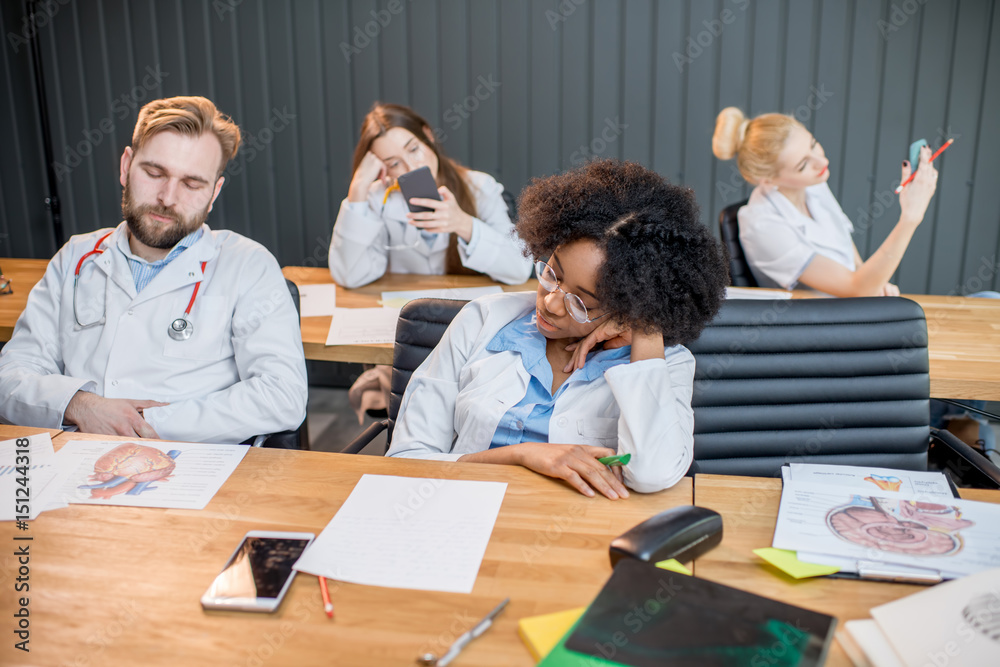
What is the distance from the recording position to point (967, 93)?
11.9 feet

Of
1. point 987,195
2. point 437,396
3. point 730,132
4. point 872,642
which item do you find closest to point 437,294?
point 437,396

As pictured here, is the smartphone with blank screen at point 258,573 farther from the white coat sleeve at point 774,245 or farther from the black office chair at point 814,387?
the white coat sleeve at point 774,245

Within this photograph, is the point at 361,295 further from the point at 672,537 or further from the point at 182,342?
the point at 672,537

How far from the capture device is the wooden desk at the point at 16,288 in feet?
7.82

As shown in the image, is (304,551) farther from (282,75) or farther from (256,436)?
(282,75)

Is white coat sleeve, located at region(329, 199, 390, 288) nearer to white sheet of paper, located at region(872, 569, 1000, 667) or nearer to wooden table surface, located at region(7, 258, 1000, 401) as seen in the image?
wooden table surface, located at region(7, 258, 1000, 401)

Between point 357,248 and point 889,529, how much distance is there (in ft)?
6.97

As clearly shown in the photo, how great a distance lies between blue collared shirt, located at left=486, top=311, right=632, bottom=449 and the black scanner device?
464mm

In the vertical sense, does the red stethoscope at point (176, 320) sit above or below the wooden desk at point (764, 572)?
above

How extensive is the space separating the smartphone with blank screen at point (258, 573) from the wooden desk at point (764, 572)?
578mm

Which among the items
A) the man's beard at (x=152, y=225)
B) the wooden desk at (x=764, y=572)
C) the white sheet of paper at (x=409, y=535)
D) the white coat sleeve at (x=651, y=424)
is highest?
the man's beard at (x=152, y=225)

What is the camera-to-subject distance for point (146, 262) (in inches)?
79.3

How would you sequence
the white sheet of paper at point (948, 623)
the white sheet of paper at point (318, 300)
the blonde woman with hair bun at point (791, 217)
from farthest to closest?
the blonde woman with hair bun at point (791, 217) → the white sheet of paper at point (318, 300) → the white sheet of paper at point (948, 623)

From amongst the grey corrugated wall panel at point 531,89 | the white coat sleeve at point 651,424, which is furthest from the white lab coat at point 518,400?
the grey corrugated wall panel at point 531,89
